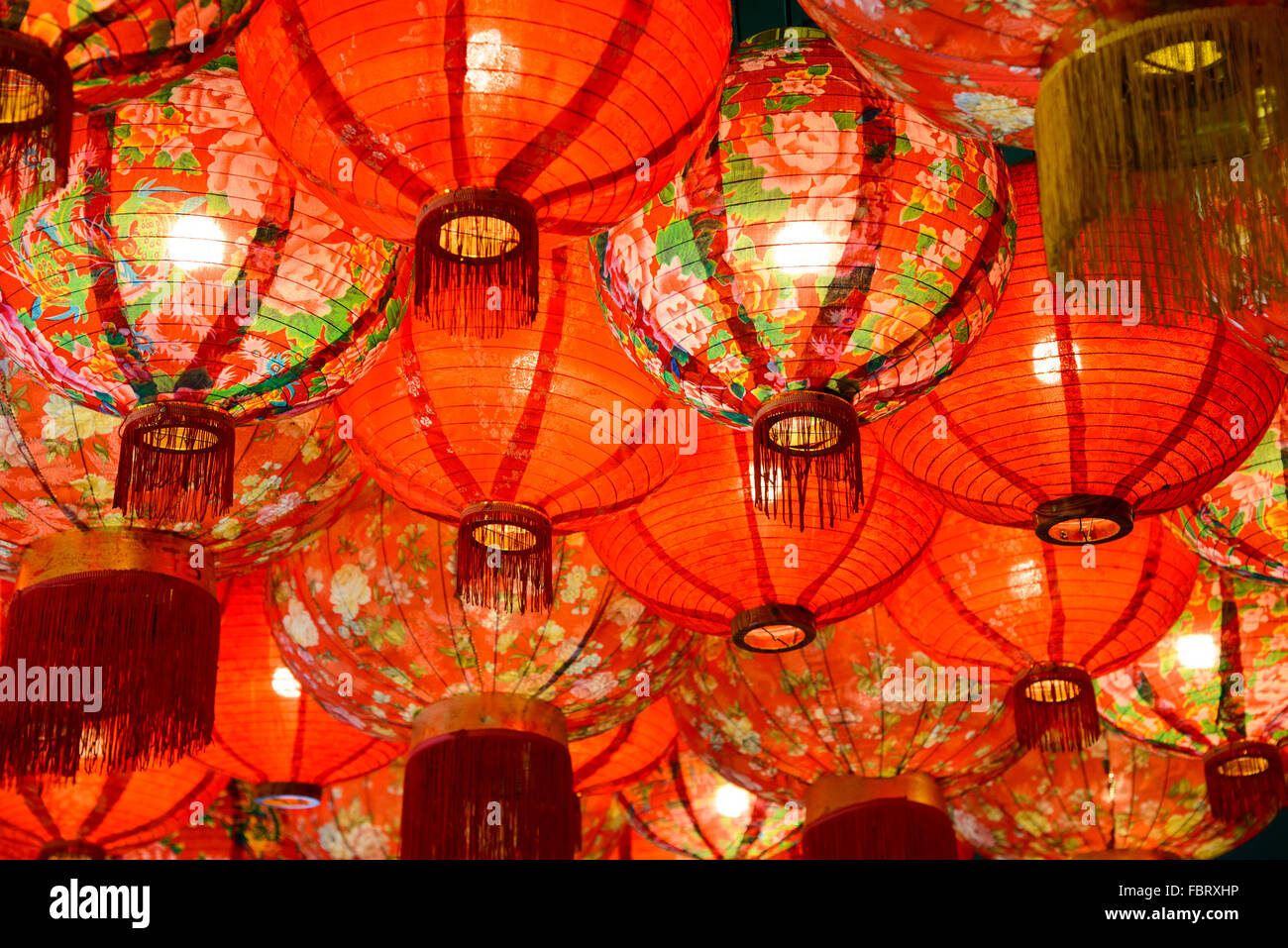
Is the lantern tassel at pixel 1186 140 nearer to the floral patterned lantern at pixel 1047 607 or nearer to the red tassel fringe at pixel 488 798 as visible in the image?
the floral patterned lantern at pixel 1047 607

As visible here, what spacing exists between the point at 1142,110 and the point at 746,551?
42.3 inches

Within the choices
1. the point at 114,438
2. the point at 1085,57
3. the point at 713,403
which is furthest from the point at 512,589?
the point at 1085,57

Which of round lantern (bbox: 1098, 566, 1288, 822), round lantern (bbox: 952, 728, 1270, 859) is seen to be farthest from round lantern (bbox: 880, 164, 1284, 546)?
round lantern (bbox: 952, 728, 1270, 859)

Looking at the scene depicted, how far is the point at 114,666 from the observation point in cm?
224

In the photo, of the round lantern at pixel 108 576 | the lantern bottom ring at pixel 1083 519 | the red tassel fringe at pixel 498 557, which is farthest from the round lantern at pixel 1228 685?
the round lantern at pixel 108 576

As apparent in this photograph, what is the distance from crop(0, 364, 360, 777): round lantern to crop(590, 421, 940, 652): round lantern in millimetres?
498

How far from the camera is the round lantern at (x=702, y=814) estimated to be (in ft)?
11.0

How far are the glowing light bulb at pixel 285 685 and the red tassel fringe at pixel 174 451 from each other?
92cm

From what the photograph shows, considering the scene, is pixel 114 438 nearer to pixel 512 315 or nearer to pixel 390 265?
pixel 390 265

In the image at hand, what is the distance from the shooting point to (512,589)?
227cm

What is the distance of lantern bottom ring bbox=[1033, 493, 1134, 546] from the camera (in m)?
2.27

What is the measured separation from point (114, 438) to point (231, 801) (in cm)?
124

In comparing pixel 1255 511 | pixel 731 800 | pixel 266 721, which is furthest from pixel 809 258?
pixel 731 800

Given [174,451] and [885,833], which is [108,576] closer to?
[174,451]
